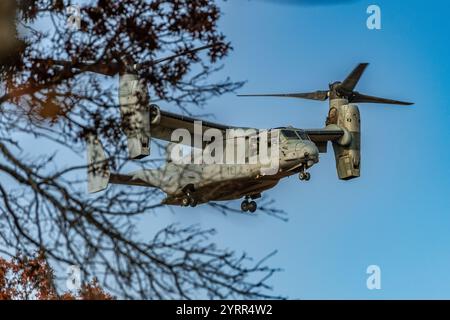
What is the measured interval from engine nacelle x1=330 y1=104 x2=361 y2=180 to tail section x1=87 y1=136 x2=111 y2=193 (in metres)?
31.1

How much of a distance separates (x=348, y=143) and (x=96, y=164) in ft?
104

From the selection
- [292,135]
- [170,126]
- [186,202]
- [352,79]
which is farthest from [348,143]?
[186,202]

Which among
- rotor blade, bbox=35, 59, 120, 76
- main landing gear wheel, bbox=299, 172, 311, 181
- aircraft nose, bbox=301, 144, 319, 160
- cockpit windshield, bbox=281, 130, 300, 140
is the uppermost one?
cockpit windshield, bbox=281, 130, 300, 140

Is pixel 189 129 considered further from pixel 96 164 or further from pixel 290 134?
pixel 96 164

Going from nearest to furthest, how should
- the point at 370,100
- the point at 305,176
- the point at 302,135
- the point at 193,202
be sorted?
1. the point at 305,176
2. the point at 193,202
3. the point at 302,135
4. the point at 370,100

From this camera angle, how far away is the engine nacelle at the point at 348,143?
39.7 m

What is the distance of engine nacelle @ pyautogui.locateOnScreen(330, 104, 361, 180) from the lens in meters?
39.7

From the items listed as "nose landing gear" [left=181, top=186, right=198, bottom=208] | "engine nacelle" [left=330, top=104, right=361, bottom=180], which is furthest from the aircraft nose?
"engine nacelle" [left=330, top=104, right=361, bottom=180]

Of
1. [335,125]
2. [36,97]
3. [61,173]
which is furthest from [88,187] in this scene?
[335,125]

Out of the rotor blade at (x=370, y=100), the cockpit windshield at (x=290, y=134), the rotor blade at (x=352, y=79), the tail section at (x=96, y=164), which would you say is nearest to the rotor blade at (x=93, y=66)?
the tail section at (x=96, y=164)

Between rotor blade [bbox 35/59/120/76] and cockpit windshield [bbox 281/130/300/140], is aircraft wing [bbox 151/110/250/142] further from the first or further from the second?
rotor blade [bbox 35/59/120/76]

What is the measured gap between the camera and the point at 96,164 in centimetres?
894

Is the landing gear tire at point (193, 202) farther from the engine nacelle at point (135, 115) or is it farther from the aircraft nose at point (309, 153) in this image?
the engine nacelle at point (135, 115)

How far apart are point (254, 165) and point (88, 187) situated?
25147 mm
